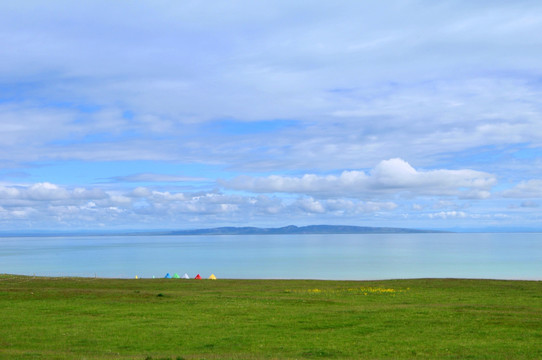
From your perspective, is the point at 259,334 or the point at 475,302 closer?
the point at 259,334

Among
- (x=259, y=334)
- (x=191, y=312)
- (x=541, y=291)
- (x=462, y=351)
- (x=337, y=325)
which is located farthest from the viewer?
(x=541, y=291)

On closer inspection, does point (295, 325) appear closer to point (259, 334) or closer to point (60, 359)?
point (259, 334)

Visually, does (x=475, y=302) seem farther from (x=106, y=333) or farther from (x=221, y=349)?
(x=106, y=333)

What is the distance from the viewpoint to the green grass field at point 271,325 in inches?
821

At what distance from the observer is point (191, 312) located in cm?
3253

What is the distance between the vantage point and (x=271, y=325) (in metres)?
27.3

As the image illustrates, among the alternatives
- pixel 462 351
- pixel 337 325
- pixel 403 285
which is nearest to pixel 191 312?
pixel 337 325

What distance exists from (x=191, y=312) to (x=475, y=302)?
1981 centimetres

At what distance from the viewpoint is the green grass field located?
20.8 metres

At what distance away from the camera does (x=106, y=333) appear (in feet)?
83.0

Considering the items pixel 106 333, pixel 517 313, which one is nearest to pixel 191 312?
pixel 106 333

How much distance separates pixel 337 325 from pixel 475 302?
14.5 metres

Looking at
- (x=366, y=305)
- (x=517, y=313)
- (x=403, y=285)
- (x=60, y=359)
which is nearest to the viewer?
(x=60, y=359)

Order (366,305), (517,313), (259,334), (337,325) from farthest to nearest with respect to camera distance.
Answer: (366,305) → (517,313) → (337,325) → (259,334)
